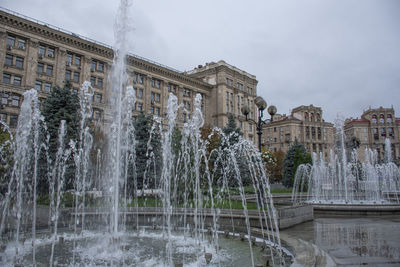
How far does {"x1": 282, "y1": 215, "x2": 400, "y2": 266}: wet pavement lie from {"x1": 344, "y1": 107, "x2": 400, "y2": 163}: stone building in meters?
61.7

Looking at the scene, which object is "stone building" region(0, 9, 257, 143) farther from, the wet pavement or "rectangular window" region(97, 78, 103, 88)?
the wet pavement

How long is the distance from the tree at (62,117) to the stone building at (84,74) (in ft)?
18.1

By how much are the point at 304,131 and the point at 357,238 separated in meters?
57.4

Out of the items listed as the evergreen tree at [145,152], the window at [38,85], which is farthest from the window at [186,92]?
the evergreen tree at [145,152]

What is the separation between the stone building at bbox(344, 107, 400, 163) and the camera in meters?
63.4

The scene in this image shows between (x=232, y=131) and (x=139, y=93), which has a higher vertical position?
(x=139, y=93)

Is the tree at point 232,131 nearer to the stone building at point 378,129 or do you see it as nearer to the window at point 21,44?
the window at point 21,44

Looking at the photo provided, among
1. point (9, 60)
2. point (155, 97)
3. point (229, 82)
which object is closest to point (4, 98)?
point (9, 60)

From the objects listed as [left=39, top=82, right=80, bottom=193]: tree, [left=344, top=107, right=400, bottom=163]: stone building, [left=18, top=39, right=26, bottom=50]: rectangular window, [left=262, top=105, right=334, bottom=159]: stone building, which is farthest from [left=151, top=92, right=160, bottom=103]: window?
[left=344, top=107, right=400, bottom=163]: stone building

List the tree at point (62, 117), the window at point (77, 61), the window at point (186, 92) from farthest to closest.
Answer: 1. the window at point (186, 92)
2. the window at point (77, 61)
3. the tree at point (62, 117)

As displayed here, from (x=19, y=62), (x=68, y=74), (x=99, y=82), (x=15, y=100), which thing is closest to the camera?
(x=15, y=100)

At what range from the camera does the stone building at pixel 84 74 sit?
26734mm

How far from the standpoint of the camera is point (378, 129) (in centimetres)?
6481

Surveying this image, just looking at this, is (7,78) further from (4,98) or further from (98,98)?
(98,98)
